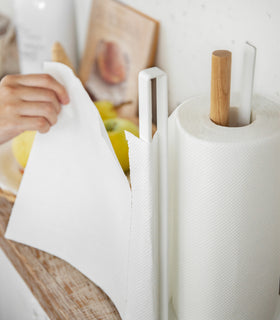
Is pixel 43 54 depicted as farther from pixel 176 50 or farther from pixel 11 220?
pixel 11 220

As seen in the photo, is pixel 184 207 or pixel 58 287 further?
pixel 58 287

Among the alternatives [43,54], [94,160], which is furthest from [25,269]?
[43,54]

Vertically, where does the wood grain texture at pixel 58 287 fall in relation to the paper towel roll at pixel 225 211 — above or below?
below

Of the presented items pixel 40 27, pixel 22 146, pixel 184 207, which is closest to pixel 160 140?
pixel 184 207

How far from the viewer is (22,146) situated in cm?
64

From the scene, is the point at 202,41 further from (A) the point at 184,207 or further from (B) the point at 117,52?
(A) the point at 184,207

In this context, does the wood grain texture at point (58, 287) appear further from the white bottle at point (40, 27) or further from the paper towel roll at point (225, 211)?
the white bottle at point (40, 27)

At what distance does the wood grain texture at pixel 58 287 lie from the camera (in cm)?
51

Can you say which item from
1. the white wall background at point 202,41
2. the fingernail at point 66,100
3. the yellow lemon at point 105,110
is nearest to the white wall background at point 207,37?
the white wall background at point 202,41

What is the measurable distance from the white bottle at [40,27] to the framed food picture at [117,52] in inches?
2.4

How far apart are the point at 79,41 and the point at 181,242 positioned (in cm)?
67

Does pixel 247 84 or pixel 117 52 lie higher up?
pixel 247 84

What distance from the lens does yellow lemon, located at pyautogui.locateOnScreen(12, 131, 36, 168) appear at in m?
0.62

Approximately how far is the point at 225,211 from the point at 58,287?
25 centimetres
